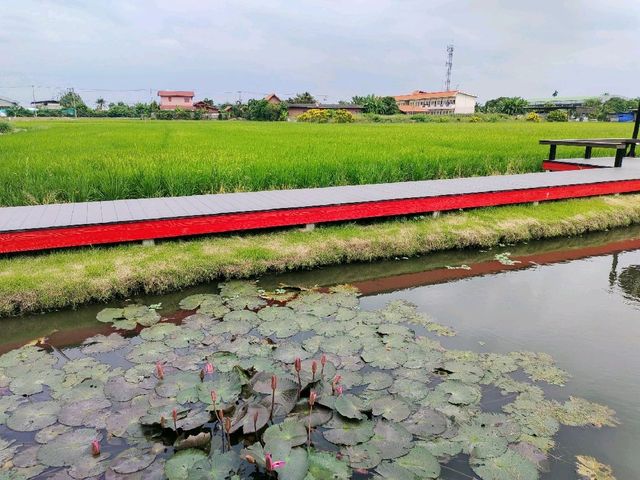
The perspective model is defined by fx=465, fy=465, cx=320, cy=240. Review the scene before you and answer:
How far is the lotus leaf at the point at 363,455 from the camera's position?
2365 mm

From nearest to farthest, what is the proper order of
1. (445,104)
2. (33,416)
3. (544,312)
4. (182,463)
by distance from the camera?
(182,463)
(33,416)
(544,312)
(445,104)

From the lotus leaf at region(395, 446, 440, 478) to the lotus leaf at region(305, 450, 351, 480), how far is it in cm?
31

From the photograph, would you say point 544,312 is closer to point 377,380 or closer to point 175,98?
point 377,380

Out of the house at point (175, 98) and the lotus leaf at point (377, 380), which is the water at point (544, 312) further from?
the house at point (175, 98)

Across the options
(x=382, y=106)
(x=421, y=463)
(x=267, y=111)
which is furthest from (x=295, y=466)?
(x=382, y=106)

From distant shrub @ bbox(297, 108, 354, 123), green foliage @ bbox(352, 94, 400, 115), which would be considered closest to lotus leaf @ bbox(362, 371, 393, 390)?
distant shrub @ bbox(297, 108, 354, 123)

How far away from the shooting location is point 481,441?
2.57 m

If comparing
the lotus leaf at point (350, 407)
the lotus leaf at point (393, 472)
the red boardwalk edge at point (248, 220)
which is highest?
the red boardwalk edge at point (248, 220)

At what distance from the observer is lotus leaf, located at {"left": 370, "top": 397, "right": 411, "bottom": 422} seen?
8.92 feet

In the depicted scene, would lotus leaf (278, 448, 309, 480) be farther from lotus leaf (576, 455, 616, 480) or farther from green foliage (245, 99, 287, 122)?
green foliage (245, 99, 287, 122)

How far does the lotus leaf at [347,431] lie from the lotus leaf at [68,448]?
1.29 metres

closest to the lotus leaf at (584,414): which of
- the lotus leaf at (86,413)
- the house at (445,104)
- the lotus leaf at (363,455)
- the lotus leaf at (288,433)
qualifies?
the lotus leaf at (363,455)

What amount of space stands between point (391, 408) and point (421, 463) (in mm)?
424

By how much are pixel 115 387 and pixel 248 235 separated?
292cm
